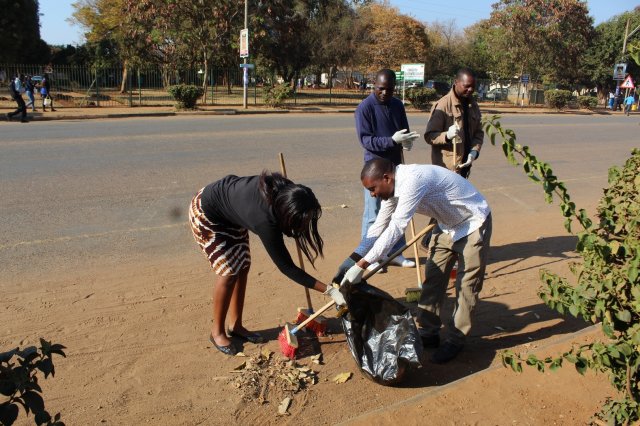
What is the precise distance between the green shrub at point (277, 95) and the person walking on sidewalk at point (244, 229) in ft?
71.0

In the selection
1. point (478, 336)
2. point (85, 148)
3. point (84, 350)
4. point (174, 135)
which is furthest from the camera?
point (174, 135)

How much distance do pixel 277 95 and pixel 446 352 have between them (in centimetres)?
2214

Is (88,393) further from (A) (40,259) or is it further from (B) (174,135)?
(B) (174,135)

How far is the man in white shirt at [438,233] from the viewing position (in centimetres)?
331

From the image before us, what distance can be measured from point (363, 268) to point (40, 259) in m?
3.38

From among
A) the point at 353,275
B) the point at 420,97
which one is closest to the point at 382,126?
the point at 353,275

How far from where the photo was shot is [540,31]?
33.9m

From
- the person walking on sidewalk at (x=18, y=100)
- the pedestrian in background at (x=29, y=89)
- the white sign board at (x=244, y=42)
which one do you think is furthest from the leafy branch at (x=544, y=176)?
the white sign board at (x=244, y=42)

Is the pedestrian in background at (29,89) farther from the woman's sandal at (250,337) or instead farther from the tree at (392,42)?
the tree at (392,42)

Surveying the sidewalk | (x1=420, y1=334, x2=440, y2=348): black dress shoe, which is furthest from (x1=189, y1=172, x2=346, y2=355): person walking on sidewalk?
the sidewalk

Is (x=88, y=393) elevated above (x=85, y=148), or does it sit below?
below

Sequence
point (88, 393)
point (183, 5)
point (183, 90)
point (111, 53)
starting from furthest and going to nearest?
point (111, 53) < point (183, 5) < point (183, 90) < point (88, 393)

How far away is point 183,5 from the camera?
24516 millimetres

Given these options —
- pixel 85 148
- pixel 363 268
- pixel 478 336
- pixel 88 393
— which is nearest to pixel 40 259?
A: pixel 88 393
